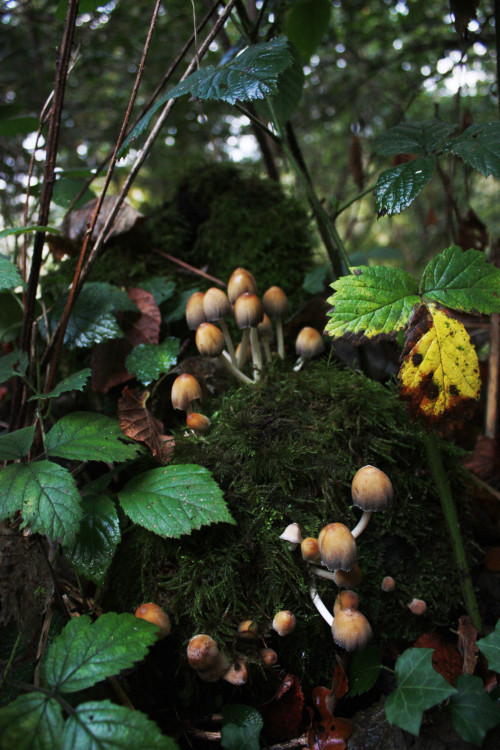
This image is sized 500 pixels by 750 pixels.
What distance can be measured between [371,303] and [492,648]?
1.01m

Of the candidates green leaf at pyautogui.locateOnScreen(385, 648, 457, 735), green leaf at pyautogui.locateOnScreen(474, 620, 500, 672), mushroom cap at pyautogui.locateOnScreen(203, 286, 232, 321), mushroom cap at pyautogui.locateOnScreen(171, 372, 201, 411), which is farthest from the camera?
mushroom cap at pyautogui.locateOnScreen(203, 286, 232, 321)

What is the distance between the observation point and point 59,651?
1.09m

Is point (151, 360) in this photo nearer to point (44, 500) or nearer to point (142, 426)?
point (142, 426)

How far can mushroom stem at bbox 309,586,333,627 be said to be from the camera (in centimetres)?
147

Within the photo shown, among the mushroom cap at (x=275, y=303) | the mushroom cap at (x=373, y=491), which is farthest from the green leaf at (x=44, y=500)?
the mushroom cap at (x=275, y=303)

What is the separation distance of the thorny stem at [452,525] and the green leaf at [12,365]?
1.45 metres

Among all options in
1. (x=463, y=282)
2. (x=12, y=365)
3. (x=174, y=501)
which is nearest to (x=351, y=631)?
(x=174, y=501)

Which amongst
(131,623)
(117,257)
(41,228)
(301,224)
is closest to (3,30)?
(117,257)

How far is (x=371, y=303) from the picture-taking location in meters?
1.44

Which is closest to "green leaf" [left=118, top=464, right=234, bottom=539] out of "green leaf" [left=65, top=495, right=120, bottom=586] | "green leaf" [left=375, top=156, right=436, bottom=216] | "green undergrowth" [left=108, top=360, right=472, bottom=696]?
"green leaf" [left=65, top=495, right=120, bottom=586]

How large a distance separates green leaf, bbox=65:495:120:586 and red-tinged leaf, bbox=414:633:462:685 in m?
1.09

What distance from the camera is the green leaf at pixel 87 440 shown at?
1.43 m

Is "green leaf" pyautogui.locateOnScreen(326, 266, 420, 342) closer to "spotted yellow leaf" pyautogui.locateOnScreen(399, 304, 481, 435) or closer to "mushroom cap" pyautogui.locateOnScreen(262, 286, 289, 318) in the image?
"spotted yellow leaf" pyautogui.locateOnScreen(399, 304, 481, 435)

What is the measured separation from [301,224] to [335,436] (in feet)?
5.47
